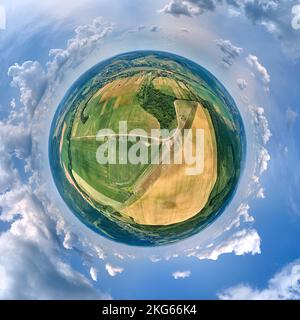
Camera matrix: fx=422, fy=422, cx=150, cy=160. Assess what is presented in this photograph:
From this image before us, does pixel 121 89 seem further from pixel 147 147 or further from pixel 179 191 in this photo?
pixel 179 191

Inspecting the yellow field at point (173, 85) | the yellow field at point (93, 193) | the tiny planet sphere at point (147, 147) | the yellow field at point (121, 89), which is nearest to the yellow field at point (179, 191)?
the tiny planet sphere at point (147, 147)

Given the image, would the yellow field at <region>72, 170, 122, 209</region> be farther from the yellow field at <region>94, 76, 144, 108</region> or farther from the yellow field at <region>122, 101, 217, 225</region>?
the yellow field at <region>94, 76, 144, 108</region>

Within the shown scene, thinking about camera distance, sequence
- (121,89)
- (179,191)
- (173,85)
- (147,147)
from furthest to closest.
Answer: (173,85) < (121,89) < (179,191) < (147,147)

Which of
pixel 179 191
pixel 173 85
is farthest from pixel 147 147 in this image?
pixel 173 85

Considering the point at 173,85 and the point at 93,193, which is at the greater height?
the point at 173,85

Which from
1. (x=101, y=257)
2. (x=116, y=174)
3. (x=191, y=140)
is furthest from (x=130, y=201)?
(x=101, y=257)

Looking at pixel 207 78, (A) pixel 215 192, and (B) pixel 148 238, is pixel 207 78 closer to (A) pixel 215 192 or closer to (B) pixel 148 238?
(A) pixel 215 192
